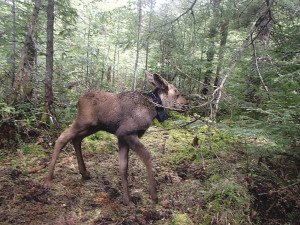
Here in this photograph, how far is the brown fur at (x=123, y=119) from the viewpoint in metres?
4.33

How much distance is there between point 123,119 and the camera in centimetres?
445

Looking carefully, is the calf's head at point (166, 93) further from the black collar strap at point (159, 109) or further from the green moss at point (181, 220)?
the green moss at point (181, 220)

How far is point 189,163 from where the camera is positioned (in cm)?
591

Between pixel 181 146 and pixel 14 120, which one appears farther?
pixel 181 146

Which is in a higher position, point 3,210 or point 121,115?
point 121,115

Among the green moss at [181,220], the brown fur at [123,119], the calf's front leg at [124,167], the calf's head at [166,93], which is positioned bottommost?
the green moss at [181,220]

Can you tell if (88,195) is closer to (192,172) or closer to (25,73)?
(192,172)

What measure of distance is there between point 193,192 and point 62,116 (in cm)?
417

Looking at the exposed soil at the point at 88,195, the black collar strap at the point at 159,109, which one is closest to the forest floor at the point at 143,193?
the exposed soil at the point at 88,195

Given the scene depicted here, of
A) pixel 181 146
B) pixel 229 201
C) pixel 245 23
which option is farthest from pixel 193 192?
pixel 245 23

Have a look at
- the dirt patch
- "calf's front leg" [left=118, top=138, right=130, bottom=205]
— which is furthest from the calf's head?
the dirt patch

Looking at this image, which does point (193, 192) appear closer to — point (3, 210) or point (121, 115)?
point (121, 115)

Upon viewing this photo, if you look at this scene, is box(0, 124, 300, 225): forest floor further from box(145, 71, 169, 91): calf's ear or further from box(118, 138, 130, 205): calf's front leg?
box(145, 71, 169, 91): calf's ear

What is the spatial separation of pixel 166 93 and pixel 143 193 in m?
1.72
